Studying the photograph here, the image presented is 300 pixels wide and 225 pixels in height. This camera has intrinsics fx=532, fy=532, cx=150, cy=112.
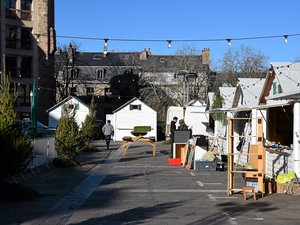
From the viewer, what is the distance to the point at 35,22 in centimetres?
6000

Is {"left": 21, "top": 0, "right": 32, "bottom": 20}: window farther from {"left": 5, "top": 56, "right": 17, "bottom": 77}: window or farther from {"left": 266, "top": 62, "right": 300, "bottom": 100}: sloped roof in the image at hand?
{"left": 266, "top": 62, "right": 300, "bottom": 100}: sloped roof

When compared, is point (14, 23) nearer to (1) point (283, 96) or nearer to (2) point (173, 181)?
(2) point (173, 181)

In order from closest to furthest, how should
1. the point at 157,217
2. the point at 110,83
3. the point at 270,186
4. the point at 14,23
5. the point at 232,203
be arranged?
1. the point at 157,217
2. the point at 232,203
3. the point at 270,186
4. the point at 14,23
5. the point at 110,83

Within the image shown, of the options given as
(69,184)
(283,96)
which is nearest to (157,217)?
(283,96)

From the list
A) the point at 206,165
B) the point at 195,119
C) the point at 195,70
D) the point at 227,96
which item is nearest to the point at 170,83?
the point at 195,70

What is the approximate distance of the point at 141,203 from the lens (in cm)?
1142

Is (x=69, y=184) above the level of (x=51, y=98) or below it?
below

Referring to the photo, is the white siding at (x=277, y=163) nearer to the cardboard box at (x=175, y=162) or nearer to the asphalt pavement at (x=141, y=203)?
the asphalt pavement at (x=141, y=203)

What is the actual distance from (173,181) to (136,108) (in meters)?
37.5

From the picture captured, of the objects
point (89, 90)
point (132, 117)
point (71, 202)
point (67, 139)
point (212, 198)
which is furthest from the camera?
point (89, 90)

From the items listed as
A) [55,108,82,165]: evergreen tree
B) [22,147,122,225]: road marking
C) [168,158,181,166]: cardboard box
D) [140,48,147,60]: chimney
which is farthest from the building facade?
[22,147,122,225]: road marking

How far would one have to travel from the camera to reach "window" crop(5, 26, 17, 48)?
190 feet

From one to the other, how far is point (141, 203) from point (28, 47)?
51209 mm

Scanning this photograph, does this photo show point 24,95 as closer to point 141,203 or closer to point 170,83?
point 170,83
